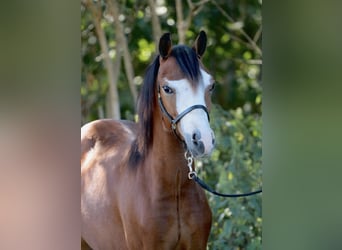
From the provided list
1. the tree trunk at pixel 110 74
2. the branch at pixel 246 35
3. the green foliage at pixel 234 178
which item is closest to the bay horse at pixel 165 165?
the green foliage at pixel 234 178

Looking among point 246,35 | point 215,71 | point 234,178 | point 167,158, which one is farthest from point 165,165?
point 246,35

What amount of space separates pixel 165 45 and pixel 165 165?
0.39 metres

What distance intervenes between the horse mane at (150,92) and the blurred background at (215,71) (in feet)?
3.88

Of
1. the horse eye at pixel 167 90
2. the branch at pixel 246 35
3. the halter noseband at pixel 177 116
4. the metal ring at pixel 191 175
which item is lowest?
the metal ring at pixel 191 175

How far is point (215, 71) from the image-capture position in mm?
3949

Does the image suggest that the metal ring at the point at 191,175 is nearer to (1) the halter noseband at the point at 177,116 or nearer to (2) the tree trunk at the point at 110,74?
(1) the halter noseband at the point at 177,116

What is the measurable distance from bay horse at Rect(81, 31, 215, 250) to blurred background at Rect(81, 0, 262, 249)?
108 centimetres

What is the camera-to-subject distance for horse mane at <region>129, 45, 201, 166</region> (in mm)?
1895

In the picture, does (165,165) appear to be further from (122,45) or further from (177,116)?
(122,45)

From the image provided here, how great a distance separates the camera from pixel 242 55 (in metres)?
4.16

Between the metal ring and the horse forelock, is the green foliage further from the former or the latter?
the horse forelock

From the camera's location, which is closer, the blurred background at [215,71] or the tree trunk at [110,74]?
the blurred background at [215,71]

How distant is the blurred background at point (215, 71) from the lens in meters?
3.25
